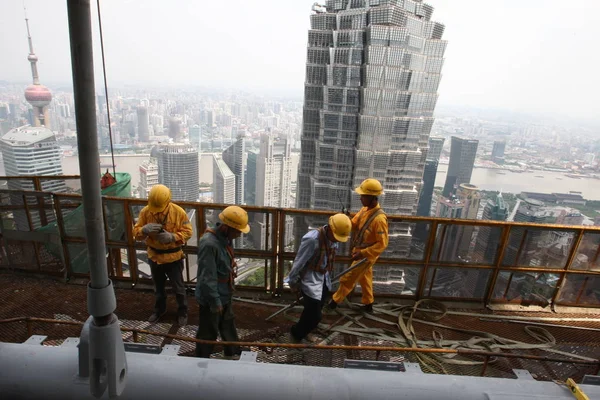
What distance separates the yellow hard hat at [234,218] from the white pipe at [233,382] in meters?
1.34

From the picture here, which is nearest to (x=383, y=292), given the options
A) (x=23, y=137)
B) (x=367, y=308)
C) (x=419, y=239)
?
(x=367, y=308)

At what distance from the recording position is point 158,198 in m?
3.88

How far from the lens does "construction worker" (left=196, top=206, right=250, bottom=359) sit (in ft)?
10.5

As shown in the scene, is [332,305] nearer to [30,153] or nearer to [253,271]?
[253,271]

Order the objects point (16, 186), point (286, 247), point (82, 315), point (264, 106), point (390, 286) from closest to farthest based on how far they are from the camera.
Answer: point (82, 315) → point (286, 247) → point (390, 286) → point (16, 186) → point (264, 106)

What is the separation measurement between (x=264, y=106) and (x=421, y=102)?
4628cm

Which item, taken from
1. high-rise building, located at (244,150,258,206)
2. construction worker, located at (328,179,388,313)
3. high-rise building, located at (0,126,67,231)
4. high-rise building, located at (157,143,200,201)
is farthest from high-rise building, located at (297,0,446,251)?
construction worker, located at (328,179,388,313)

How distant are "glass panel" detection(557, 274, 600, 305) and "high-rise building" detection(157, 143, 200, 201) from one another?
A: 3211 cm

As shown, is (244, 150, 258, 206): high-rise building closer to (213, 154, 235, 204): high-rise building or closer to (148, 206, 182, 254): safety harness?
(213, 154, 235, 204): high-rise building

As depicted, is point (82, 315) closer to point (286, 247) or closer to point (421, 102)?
point (286, 247)

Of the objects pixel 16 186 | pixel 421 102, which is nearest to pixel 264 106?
pixel 421 102

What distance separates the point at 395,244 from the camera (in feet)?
15.7

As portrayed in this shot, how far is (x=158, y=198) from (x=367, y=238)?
8.38 ft

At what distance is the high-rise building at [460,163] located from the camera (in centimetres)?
4484
